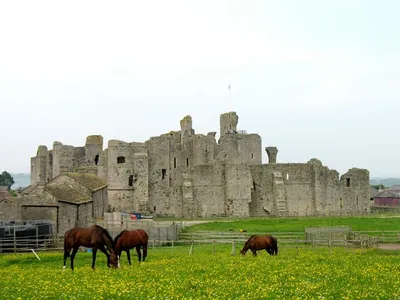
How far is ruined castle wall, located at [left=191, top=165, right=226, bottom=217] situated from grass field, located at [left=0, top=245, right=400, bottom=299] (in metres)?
45.0

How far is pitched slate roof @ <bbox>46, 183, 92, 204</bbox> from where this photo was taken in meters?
47.1

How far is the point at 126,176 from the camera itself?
7438 cm

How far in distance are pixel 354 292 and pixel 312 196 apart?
2398 inches

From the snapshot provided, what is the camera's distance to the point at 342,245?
39000 millimetres

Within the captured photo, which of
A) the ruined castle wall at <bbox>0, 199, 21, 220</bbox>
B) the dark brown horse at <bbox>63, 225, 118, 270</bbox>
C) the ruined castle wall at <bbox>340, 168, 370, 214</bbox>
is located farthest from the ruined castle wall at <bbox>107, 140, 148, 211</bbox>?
the dark brown horse at <bbox>63, 225, 118, 270</bbox>

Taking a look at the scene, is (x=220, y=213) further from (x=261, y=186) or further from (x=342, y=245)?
(x=342, y=245)

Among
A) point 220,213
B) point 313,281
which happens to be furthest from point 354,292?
point 220,213

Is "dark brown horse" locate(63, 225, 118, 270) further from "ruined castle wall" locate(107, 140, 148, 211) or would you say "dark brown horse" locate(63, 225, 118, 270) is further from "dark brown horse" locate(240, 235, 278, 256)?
"ruined castle wall" locate(107, 140, 148, 211)

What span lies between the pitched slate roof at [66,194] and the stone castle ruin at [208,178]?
65.8 ft

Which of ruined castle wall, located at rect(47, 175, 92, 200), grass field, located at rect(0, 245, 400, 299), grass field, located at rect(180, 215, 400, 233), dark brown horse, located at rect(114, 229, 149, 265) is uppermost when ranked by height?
ruined castle wall, located at rect(47, 175, 92, 200)

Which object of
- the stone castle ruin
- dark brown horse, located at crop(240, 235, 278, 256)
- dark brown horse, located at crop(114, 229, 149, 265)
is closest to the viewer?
→ dark brown horse, located at crop(114, 229, 149, 265)

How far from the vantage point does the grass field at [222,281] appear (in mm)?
16062

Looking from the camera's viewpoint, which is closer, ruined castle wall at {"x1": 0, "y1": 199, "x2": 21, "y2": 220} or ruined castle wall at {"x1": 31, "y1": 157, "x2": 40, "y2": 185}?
ruined castle wall at {"x1": 0, "y1": 199, "x2": 21, "y2": 220}

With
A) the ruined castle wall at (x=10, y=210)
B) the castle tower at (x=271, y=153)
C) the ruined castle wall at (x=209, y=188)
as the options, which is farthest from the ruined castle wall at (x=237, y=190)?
the ruined castle wall at (x=10, y=210)
